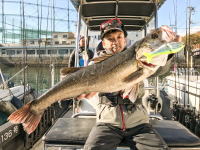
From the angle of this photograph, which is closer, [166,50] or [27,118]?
[166,50]

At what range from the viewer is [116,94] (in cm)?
332

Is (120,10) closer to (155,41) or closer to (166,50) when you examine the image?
(155,41)

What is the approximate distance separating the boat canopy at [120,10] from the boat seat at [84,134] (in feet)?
8.53

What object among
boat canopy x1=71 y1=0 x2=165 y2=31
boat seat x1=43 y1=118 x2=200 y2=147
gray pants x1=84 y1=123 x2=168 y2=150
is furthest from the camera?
boat canopy x1=71 y1=0 x2=165 y2=31

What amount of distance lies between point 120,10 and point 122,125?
3492 mm

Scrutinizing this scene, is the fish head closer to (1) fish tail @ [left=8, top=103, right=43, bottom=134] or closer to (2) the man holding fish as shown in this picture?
(2) the man holding fish

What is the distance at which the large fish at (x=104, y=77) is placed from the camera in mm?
2629

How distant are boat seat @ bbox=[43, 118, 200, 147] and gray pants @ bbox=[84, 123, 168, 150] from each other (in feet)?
0.42

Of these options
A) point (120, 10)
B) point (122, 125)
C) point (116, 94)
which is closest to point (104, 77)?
point (116, 94)

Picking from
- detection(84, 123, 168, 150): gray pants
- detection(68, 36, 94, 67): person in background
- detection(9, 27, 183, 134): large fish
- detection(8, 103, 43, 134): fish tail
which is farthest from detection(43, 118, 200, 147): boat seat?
detection(68, 36, 94, 67): person in background

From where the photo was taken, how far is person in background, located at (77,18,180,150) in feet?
9.93

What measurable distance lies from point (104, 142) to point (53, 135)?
0.76m

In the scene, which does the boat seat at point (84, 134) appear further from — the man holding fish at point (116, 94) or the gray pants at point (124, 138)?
the man holding fish at point (116, 94)

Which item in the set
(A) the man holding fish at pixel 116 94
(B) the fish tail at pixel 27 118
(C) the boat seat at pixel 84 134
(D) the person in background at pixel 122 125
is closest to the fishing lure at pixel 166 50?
(A) the man holding fish at pixel 116 94
